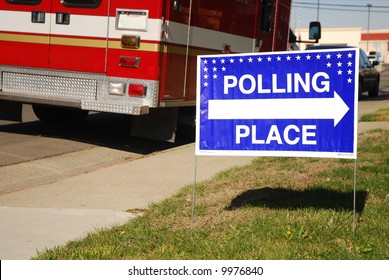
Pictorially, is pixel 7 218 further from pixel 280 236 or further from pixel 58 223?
pixel 280 236

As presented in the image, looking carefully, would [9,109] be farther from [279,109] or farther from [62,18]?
[279,109]

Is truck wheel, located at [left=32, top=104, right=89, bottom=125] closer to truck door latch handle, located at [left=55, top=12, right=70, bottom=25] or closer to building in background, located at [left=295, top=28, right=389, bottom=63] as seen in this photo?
truck door latch handle, located at [left=55, top=12, right=70, bottom=25]

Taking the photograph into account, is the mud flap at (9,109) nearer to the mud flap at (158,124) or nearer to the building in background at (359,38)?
the mud flap at (158,124)

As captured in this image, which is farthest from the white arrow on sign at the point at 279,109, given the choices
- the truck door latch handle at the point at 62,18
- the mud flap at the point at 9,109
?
the mud flap at the point at 9,109

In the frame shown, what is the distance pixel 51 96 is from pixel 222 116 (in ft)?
14.8

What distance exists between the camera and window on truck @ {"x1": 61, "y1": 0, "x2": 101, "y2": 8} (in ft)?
29.5

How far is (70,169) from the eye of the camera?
8656mm

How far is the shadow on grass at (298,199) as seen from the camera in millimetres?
5910

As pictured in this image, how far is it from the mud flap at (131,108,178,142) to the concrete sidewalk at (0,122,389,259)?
1.13 ft

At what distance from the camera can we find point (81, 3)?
9.09 meters

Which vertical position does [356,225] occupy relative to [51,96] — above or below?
below
